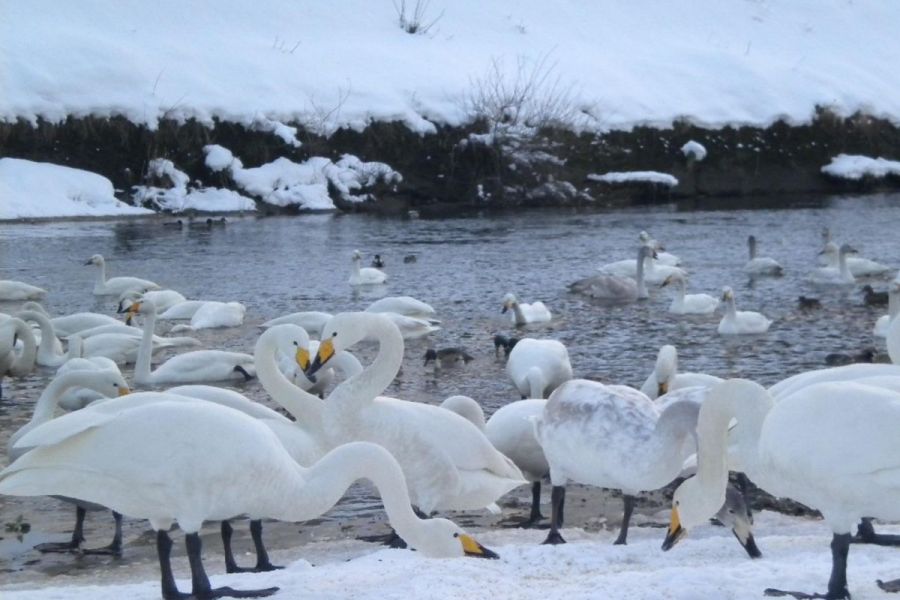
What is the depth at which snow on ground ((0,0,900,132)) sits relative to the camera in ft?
107

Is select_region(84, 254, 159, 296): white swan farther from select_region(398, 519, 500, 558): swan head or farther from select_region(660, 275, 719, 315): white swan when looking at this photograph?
select_region(398, 519, 500, 558): swan head

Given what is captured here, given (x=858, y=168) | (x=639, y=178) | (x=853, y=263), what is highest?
(x=858, y=168)

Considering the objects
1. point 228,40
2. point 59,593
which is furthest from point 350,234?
point 59,593

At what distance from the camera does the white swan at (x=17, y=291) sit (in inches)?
676

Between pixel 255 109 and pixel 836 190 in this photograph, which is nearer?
pixel 255 109

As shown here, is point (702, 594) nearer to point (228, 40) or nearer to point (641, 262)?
point (641, 262)

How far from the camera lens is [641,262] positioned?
59.4 ft

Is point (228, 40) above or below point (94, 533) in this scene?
above

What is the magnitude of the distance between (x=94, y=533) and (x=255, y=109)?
85.5 ft

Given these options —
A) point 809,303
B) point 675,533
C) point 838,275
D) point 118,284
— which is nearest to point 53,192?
point 118,284

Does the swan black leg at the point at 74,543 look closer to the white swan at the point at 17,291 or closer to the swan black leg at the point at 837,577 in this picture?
the swan black leg at the point at 837,577

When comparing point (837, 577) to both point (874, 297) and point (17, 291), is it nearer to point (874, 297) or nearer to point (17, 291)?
point (874, 297)

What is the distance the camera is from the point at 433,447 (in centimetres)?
731

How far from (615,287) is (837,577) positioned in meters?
12.6
